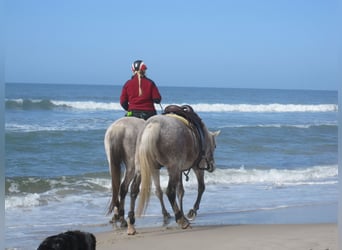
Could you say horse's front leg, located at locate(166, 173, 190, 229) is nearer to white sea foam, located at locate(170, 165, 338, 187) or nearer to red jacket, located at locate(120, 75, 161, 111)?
red jacket, located at locate(120, 75, 161, 111)

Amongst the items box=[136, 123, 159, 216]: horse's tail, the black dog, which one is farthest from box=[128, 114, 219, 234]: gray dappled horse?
the black dog

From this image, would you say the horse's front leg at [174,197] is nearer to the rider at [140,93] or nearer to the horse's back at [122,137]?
the horse's back at [122,137]

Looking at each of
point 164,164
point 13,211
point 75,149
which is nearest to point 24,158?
point 75,149

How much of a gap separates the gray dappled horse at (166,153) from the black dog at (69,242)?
12.3ft

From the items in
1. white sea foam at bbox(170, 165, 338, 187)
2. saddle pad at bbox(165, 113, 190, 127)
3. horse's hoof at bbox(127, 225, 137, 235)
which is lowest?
horse's hoof at bbox(127, 225, 137, 235)

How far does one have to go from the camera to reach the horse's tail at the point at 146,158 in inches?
257

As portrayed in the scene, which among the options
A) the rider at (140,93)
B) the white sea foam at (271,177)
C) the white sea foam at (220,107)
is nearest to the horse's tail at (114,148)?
the rider at (140,93)

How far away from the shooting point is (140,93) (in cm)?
728

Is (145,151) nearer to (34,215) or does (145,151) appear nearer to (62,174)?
(34,215)

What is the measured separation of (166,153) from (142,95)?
93 centimetres

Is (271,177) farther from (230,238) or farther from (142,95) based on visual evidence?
(230,238)

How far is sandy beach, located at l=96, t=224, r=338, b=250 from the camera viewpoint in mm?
5738

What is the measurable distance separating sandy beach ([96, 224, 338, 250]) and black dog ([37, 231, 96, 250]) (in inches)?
123

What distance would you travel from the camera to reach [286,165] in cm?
1444
